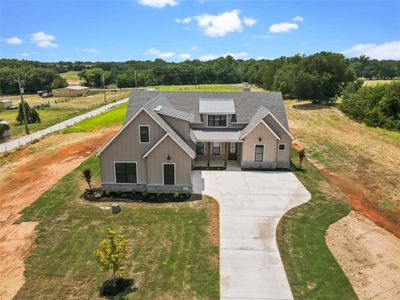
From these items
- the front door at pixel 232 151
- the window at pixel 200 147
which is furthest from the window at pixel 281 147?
the window at pixel 200 147

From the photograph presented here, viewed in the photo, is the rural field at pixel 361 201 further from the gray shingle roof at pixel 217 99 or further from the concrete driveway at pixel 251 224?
the gray shingle roof at pixel 217 99

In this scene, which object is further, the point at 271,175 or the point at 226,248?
the point at 271,175

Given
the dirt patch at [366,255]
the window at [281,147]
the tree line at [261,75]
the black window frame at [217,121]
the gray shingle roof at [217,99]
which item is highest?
the tree line at [261,75]

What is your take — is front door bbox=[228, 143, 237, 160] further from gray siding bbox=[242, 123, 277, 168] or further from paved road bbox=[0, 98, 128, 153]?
paved road bbox=[0, 98, 128, 153]

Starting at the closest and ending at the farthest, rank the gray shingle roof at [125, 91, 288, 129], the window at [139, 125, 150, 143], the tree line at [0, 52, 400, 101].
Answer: the window at [139, 125, 150, 143]
the gray shingle roof at [125, 91, 288, 129]
the tree line at [0, 52, 400, 101]

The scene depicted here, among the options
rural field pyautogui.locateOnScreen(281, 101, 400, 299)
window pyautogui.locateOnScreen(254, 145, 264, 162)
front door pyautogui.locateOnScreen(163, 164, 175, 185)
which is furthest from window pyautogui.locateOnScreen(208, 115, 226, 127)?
front door pyautogui.locateOnScreen(163, 164, 175, 185)

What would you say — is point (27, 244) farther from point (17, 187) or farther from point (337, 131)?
point (337, 131)

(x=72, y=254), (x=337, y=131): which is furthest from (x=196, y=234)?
(x=337, y=131)

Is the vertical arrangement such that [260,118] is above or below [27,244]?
above
